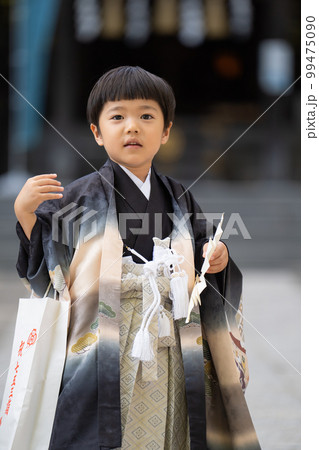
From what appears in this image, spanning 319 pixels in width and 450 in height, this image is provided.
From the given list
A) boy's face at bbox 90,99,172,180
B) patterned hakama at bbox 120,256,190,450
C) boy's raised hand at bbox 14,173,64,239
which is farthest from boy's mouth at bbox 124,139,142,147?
patterned hakama at bbox 120,256,190,450

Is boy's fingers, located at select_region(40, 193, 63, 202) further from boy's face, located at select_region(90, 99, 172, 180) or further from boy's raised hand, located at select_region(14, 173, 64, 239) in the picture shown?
boy's face, located at select_region(90, 99, 172, 180)

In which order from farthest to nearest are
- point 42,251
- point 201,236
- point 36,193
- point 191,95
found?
point 191,95 → point 201,236 → point 42,251 → point 36,193

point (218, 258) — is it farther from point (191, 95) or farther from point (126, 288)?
point (191, 95)

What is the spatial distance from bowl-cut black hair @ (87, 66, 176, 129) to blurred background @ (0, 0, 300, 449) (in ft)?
15.5

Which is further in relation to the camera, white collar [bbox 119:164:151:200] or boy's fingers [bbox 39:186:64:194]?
white collar [bbox 119:164:151:200]

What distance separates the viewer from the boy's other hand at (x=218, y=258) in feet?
6.65

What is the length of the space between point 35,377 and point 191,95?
26.8ft

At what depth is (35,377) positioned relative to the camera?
188 centimetres

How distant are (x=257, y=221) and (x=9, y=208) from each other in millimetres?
2956

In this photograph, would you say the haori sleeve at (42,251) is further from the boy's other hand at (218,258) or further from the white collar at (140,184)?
the boy's other hand at (218,258)

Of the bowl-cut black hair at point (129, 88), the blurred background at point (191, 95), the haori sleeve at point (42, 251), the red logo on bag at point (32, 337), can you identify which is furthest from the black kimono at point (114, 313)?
the blurred background at point (191, 95)

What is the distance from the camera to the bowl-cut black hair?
196cm

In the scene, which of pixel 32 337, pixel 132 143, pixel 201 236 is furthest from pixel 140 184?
pixel 32 337

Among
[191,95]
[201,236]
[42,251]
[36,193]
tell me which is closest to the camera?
[36,193]
